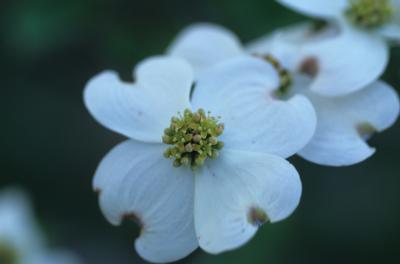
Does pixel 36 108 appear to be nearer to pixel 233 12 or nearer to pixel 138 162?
pixel 233 12

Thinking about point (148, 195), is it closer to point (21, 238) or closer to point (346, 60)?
point (346, 60)

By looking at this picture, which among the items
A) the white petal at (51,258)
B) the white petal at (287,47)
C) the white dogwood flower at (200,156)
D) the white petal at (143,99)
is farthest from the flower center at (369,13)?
the white petal at (51,258)

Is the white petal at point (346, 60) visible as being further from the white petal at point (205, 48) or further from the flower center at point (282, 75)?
the white petal at point (205, 48)

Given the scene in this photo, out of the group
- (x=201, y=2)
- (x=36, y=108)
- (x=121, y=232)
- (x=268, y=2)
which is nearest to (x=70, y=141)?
(x=36, y=108)

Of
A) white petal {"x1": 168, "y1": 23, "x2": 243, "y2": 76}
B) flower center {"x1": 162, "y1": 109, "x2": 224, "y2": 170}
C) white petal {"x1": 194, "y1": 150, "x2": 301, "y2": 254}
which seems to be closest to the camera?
white petal {"x1": 194, "y1": 150, "x2": 301, "y2": 254}

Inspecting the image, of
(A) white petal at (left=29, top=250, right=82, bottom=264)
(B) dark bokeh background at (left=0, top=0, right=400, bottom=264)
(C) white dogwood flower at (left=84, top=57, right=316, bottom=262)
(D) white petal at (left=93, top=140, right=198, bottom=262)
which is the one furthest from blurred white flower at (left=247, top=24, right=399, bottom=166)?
(A) white petal at (left=29, top=250, right=82, bottom=264)

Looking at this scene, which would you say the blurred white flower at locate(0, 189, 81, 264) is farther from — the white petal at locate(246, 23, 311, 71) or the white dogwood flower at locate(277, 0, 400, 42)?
the white dogwood flower at locate(277, 0, 400, 42)
